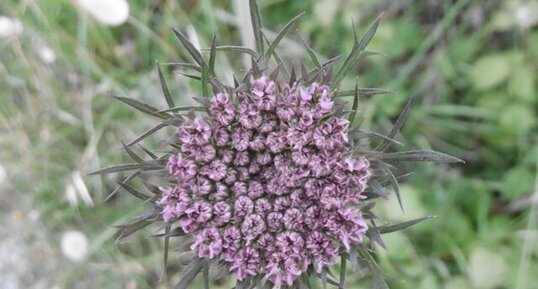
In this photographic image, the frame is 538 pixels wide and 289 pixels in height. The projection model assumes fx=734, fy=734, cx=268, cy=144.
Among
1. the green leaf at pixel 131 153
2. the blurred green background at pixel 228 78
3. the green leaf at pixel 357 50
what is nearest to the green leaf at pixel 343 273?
the green leaf at pixel 357 50

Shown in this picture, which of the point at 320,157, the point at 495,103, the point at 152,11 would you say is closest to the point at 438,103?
the point at 495,103

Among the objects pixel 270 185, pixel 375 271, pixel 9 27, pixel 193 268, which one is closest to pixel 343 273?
pixel 375 271

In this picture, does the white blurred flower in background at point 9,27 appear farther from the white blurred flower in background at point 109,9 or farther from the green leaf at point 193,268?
the green leaf at point 193,268

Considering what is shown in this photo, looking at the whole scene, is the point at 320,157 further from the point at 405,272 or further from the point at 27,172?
the point at 27,172

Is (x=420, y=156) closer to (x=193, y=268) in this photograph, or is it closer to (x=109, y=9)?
(x=193, y=268)

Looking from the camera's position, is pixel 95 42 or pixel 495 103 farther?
pixel 95 42
